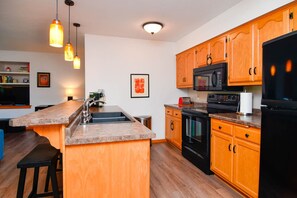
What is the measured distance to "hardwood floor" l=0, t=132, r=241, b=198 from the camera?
2164 millimetres

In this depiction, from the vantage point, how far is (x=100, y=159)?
1.29 m

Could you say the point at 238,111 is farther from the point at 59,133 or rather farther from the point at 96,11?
the point at 96,11

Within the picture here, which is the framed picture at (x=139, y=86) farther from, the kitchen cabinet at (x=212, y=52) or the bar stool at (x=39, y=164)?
the bar stool at (x=39, y=164)

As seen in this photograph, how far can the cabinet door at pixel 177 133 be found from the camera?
11.9 ft

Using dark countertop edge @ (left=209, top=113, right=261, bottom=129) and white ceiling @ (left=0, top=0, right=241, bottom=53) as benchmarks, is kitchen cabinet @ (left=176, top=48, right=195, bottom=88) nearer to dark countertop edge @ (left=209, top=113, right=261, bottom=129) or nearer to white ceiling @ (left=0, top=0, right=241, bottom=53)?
white ceiling @ (left=0, top=0, right=241, bottom=53)

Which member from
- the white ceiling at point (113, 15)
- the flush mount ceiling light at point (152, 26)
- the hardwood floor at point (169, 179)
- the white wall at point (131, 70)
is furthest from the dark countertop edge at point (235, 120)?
the white wall at point (131, 70)

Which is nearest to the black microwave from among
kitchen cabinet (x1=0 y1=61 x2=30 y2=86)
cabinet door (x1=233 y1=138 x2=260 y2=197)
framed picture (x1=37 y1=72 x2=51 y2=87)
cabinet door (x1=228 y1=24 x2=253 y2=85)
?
cabinet door (x1=228 y1=24 x2=253 y2=85)

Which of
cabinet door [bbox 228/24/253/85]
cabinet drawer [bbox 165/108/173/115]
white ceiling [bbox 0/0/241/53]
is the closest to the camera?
cabinet door [bbox 228/24/253/85]

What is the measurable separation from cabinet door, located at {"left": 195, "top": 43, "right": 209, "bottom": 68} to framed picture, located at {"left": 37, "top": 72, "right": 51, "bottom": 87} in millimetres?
4991

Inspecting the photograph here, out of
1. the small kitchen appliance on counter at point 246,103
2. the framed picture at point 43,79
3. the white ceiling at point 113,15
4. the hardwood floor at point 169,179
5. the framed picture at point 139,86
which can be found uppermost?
the white ceiling at point 113,15

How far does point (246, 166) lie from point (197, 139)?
3.10ft

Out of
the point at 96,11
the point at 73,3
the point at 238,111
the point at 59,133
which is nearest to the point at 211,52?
the point at 238,111

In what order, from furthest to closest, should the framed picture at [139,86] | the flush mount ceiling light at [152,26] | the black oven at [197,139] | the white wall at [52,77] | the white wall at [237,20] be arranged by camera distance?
the white wall at [52,77]
the framed picture at [139,86]
the flush mount ceiling light at [152,26]
the black oven at [197,139]
the white wall at [237,20]

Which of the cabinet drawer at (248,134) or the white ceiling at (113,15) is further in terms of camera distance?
the white ceiling at (113,15)
